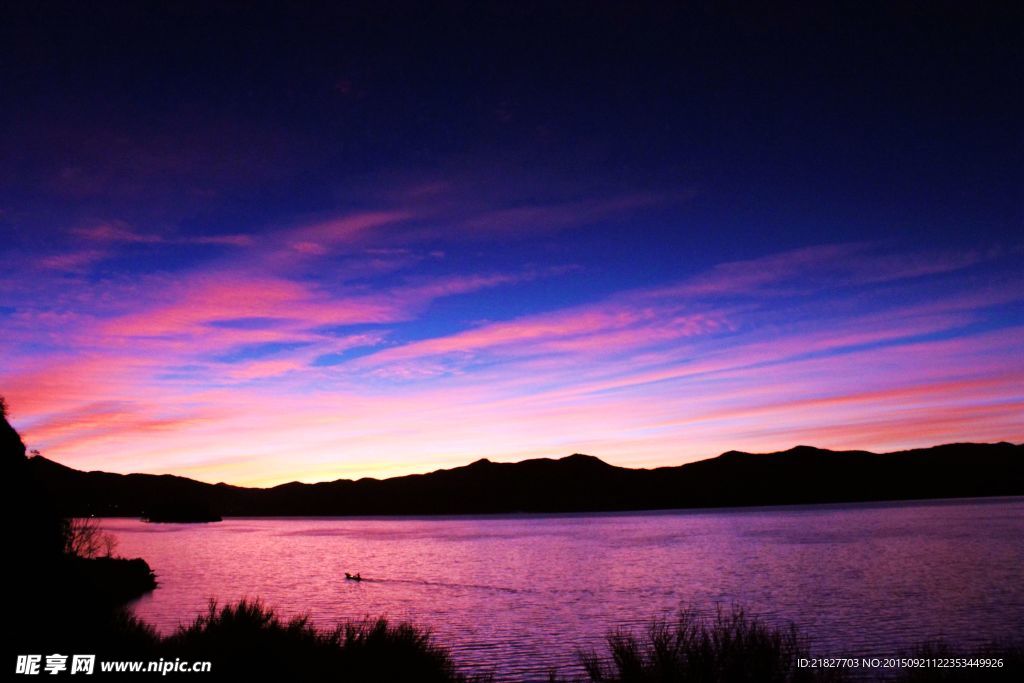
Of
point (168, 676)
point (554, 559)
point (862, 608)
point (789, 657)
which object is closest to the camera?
point (168, 676)

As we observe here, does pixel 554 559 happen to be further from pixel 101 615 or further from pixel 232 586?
pixel 101 615

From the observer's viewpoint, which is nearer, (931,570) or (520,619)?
(520,619)

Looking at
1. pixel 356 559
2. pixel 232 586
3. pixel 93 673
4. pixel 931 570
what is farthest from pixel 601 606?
pixel 356 559

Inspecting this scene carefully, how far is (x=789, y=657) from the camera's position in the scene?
13281 mm

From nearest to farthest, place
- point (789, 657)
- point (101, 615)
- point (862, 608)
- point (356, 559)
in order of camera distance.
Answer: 1. point (789, 657)
2. point (101, 615)
3. point (862, 608)
4. point (356, 559)

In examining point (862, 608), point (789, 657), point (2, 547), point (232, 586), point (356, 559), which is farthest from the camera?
point (356, 559)

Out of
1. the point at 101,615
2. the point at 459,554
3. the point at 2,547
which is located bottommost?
the point at 459,554

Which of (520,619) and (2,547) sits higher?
(2,547)

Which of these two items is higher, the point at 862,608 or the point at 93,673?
the point at 93,673

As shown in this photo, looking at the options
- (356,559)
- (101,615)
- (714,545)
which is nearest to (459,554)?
(356,559)

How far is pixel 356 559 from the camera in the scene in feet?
313

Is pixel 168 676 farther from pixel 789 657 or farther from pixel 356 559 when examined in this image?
pixel 356 559

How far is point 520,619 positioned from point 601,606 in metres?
7.19

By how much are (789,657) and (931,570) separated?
53580 mm
